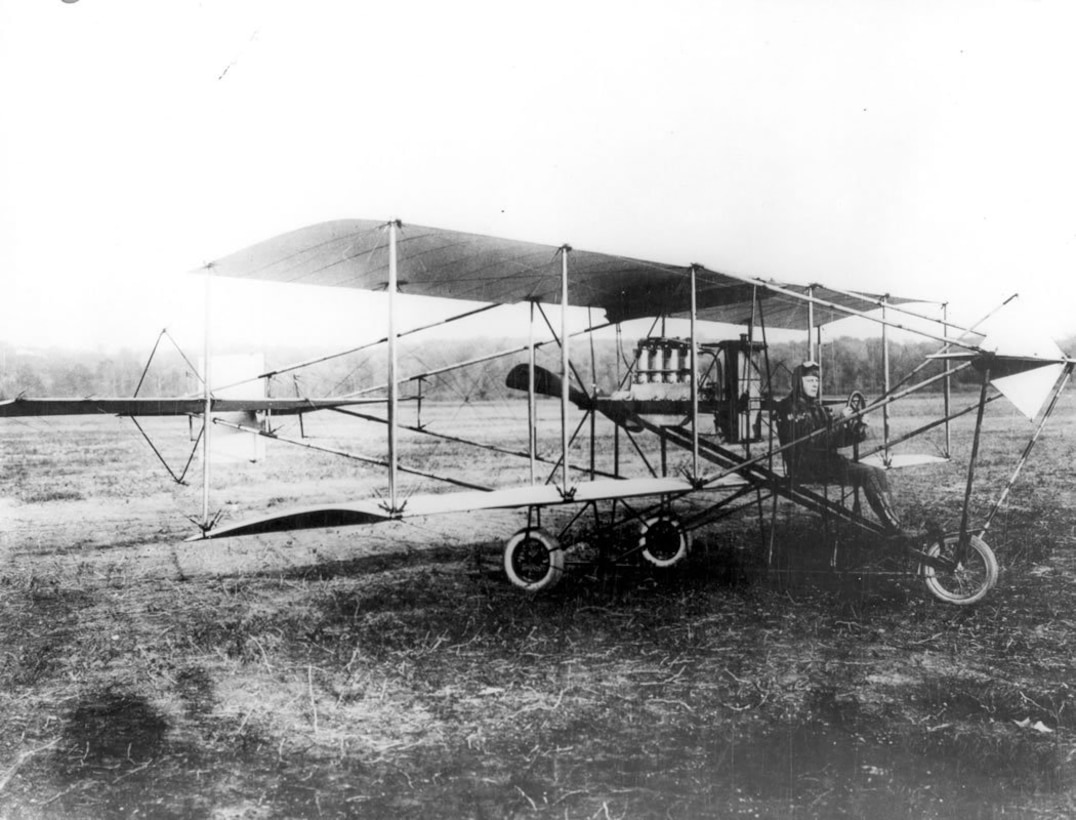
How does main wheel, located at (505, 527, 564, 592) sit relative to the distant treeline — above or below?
below

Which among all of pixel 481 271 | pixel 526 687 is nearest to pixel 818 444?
pixel 481 271

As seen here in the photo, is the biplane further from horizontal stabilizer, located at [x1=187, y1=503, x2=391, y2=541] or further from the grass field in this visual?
the grass field

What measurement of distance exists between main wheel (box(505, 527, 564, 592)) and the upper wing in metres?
2.64

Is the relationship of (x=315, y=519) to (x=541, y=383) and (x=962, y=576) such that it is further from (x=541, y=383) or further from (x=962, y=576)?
(x=962, y=576)

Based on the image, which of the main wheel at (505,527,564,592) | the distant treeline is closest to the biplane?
the main wheel at (505,527,564,592)

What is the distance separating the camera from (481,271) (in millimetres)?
6539

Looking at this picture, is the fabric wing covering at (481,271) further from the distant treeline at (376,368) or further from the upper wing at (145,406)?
the upper wing at (145,406)

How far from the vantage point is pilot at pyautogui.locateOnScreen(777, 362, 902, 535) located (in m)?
6.29

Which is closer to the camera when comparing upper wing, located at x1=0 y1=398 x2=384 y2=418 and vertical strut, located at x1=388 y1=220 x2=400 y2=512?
vertical strut, located at x1=388 y1=220 x2=400 y2=512

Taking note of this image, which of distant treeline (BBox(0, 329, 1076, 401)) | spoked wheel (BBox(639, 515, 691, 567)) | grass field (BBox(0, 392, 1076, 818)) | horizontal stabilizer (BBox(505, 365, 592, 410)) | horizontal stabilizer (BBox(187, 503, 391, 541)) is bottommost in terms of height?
grass field (BBox(0, 392, 1076, 818))

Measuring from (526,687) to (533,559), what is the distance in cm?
234

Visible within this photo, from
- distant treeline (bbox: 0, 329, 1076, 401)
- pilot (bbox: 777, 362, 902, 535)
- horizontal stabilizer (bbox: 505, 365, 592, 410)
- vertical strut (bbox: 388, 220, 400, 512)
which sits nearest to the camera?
vertical strut (bbox: 388, 220, 400, 512)

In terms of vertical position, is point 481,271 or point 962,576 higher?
point 481,271

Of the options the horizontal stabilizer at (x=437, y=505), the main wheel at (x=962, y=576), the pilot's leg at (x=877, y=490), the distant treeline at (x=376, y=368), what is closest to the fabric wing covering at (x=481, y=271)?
the distant treeline at (x=376, y=368)
